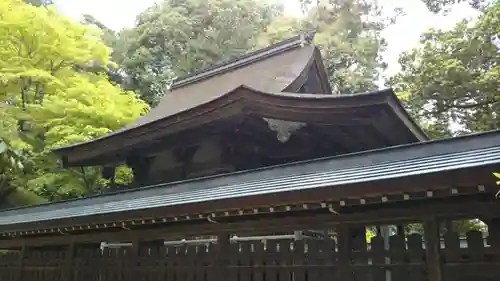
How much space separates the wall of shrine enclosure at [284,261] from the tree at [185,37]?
15810 millimetres

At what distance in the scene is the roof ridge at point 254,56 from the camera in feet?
32.0

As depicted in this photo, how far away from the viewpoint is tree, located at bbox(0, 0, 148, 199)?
1167 cm

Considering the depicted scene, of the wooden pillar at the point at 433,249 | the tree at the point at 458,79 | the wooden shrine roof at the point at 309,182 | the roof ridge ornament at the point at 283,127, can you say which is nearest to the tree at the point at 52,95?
the wooden shrine roof at the point at 309,182

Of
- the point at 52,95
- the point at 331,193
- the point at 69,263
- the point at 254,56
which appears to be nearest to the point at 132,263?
the point at 69,263

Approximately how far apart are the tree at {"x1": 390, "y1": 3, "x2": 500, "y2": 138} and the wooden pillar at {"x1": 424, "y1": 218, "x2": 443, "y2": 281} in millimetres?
11787

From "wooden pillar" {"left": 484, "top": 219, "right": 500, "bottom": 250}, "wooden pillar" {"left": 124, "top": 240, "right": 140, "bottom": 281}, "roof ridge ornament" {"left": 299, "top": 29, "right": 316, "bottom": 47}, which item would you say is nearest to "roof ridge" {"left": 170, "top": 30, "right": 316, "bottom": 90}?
"roof ridge ornament" {"left": 299, "top": 29, "right": 316, "bottom": 47}

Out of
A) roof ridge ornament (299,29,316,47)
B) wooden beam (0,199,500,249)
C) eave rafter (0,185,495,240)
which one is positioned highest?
roof ridge ornament (299,29,316,47)

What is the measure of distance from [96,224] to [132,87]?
1804cm

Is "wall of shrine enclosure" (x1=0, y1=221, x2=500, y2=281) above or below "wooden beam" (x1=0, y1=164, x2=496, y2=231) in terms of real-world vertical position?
below

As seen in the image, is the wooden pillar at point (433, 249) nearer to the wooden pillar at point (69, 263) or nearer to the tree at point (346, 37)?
the wooden pillar at point (69, 263)

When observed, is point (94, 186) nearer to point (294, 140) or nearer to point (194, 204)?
point (294, 140)

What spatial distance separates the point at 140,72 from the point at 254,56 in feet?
44.2

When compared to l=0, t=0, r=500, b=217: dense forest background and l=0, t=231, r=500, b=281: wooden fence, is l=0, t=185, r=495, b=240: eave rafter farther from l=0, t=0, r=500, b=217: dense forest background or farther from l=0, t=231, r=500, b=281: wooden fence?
l=0, t=0, r=500, b=217: dense forest background

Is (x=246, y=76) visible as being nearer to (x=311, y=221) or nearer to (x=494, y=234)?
(x=311, y=221)
